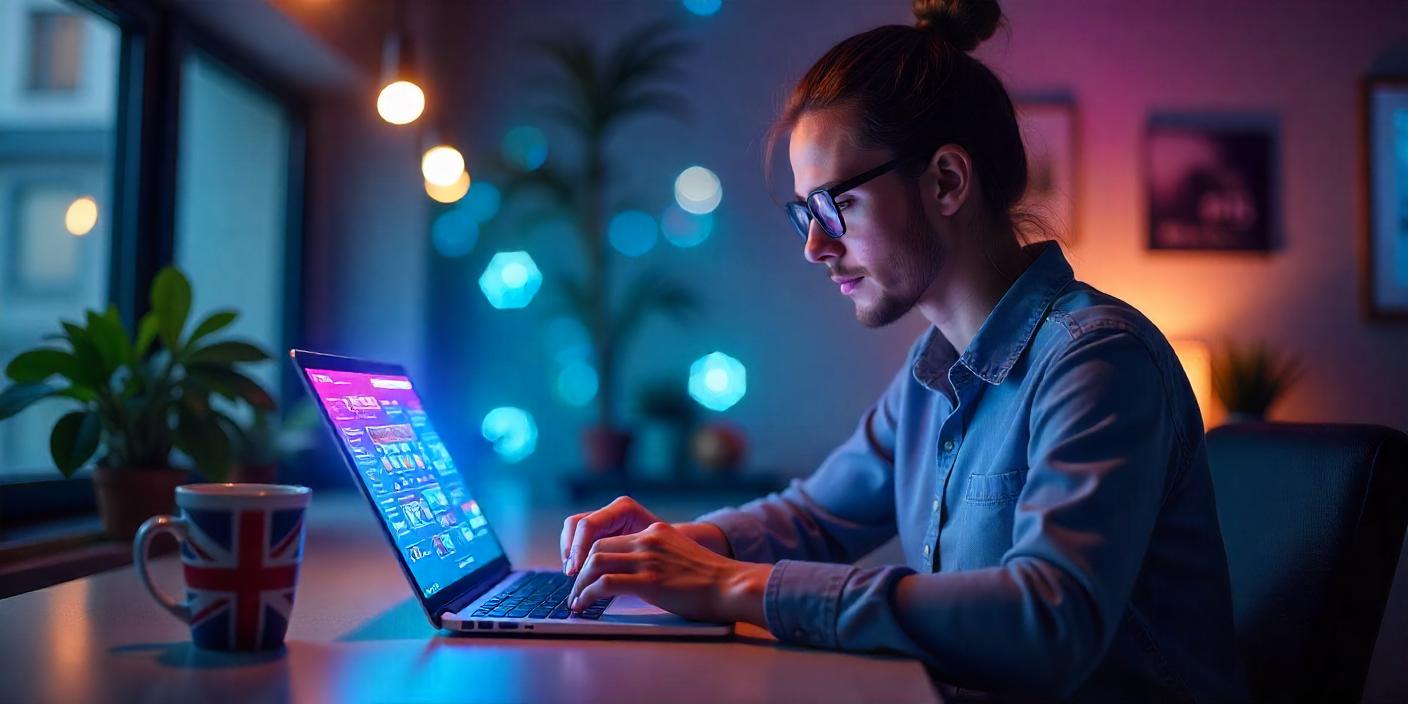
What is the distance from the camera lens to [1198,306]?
10.6 feet

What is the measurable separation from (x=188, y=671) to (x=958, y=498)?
717mm

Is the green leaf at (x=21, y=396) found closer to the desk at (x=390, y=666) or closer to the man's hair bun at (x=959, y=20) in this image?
the desk at (x=390, y=666)

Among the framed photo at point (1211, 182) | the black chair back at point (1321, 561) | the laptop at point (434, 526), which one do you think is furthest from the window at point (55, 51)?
the framed photo at point (1211, 182)

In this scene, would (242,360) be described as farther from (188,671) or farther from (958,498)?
(958,498)

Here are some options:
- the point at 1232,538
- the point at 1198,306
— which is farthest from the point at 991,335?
the point at 1198,306

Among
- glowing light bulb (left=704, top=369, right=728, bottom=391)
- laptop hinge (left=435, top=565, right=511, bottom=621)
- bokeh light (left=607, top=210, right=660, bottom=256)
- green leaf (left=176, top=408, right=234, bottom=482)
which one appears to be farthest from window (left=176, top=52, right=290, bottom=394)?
laptop hinge (left=435, top=565, right=511, bottom=621)

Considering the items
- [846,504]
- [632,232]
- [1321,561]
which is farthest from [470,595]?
[632,232]

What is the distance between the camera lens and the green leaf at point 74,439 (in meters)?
1.26

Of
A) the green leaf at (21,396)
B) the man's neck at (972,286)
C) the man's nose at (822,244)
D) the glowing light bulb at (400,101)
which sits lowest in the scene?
the green leaf at (21,396)

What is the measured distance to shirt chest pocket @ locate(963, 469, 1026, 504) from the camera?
982 mm

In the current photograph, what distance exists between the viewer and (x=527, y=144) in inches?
123

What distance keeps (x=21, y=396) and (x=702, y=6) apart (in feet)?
7.67

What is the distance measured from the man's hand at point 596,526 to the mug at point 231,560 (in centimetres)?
30

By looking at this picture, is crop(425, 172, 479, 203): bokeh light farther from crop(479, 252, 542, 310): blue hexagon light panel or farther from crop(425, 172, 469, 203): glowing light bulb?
crop(479, 252, 542, 310): blue hexagon light panel
